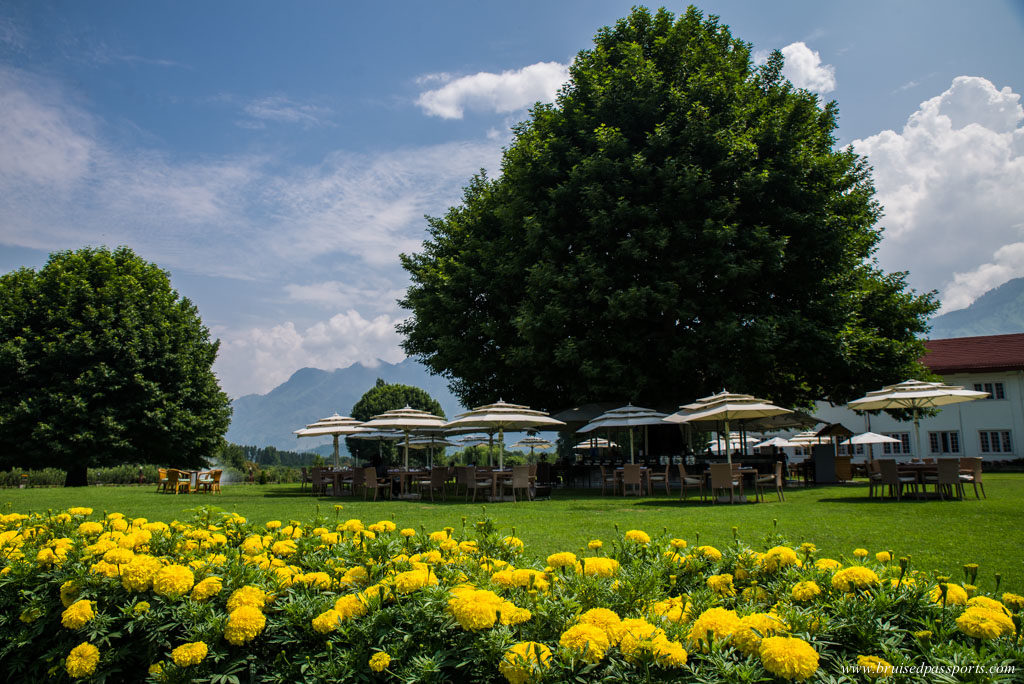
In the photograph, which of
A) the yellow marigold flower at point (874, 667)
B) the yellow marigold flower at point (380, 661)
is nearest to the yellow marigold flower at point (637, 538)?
the yellow marigold flower at point (874, 667)

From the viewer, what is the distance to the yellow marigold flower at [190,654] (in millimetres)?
2445

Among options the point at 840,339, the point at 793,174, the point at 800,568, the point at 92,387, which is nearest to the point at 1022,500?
the point at 840,339

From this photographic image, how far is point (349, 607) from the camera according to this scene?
8.44ft

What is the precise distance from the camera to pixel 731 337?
18.9 meters

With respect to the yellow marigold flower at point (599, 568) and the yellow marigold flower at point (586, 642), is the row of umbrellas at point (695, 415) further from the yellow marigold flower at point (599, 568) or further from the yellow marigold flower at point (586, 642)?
the yellow marigold flower at point (586, 642)

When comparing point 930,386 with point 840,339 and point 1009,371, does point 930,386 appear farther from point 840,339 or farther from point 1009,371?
point 1009,371

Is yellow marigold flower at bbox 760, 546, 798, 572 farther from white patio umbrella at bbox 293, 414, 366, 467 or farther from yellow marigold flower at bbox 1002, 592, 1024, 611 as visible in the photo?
white patio umbrella at bbox 293, 414, 366, 467

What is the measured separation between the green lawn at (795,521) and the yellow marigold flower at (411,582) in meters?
1.99

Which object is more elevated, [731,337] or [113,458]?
[731,337]

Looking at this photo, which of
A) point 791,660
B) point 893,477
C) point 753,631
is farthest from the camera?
point 893,477

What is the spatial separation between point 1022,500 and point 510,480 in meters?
11.5

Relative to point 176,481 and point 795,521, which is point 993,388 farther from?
point 176,481

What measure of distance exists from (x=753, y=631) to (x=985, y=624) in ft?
2.63

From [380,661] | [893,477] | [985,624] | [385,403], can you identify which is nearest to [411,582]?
[380,661]
